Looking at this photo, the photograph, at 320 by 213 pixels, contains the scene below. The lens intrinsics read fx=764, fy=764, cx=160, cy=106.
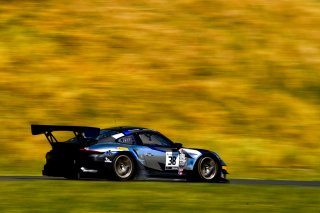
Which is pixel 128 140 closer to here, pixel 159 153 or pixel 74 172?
pixel 159 153

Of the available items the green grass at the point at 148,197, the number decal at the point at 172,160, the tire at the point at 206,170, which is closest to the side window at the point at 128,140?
the number decal at the point at 172,160

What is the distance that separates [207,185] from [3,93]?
17.1 meters

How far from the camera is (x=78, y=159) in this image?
16359mm

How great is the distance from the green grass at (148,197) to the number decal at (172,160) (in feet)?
4.86

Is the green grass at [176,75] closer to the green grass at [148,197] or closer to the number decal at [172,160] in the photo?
the number decal at [172,160]

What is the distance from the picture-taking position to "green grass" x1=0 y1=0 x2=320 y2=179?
28.9 metres

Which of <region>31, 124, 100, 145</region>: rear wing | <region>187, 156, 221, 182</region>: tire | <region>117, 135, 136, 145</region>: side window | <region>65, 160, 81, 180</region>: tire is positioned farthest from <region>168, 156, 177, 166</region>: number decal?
<region>65, 160, 81, 180</region>: tire

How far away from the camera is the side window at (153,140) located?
57.1 feet

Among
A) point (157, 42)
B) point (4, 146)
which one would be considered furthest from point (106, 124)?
point (157, 42)

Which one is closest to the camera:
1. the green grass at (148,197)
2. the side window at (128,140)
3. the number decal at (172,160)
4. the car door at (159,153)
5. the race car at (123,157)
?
the green grass at (148,197)

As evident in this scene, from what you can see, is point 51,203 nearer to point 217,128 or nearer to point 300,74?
point 217,128

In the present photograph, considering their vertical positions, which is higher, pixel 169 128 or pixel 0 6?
pixel 0 6

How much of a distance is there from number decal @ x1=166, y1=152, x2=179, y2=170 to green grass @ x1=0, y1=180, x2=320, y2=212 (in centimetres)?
148

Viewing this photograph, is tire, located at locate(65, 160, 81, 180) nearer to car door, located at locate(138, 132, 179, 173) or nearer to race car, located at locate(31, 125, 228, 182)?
race car, located at locate(31, 125, 228, 182)
